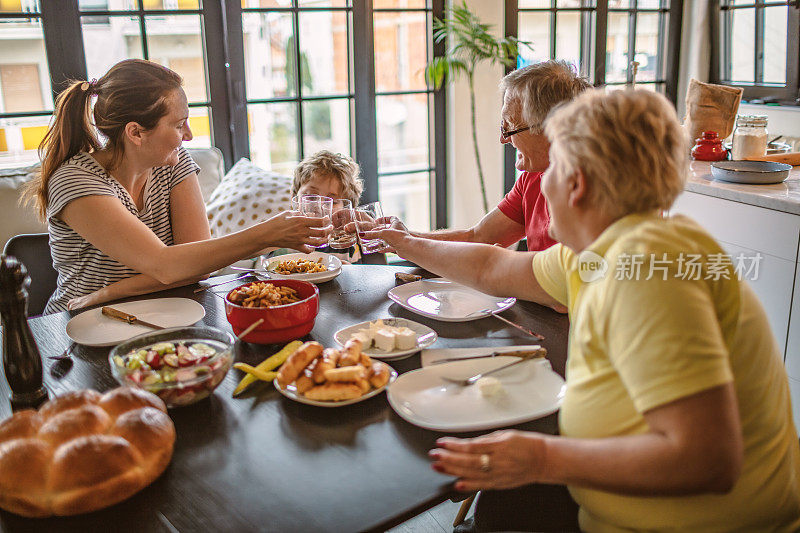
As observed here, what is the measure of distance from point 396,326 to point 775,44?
3.81 meters

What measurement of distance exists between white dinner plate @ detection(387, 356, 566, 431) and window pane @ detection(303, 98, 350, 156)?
2750mm

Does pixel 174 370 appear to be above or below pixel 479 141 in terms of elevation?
below

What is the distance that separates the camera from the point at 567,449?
2.98 feet

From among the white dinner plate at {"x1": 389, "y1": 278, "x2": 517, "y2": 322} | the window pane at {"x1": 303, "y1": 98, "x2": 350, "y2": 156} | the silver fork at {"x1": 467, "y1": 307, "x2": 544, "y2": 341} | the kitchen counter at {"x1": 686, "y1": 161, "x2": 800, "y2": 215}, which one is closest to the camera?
the silver fork at {"x1": 467, "y1": 307, "x2": 544, "y2": 341}

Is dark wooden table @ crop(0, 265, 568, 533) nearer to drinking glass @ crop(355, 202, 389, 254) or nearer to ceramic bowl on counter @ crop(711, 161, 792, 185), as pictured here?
drinking glass @ crop(355, 202, 389, 254)

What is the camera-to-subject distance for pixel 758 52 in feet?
13.9

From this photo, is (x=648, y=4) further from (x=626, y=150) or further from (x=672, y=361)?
(x=672, y=361)

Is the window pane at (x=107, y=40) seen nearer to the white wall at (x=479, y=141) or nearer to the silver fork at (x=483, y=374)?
the white wall at (x=479, y=141)

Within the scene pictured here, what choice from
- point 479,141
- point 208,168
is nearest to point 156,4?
point 208,168

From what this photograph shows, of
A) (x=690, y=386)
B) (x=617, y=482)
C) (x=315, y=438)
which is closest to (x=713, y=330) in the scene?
(x=690, y=386)

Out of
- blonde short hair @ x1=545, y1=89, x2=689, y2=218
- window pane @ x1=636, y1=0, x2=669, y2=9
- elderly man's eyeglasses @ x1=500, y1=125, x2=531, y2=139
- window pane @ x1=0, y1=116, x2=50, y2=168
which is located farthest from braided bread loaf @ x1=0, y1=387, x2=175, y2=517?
window pane @ x1=636, y1=0, x2=669, y2=9

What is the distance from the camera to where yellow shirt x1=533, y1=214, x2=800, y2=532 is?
2.76 feet

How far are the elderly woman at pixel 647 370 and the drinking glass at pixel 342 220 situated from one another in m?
0.76

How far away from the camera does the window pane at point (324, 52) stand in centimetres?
371
